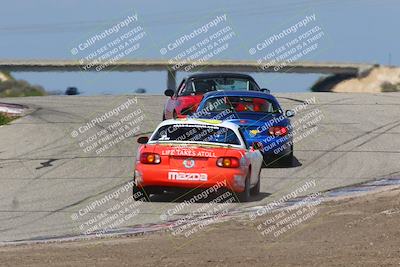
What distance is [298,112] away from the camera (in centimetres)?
3012

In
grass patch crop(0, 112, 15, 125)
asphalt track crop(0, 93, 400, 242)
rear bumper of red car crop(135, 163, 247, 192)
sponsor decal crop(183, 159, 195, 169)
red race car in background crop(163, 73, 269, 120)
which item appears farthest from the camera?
grass patch crop(0, 112, 15, 125)

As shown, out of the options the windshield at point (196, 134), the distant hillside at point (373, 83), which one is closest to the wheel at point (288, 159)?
the windshield at point (196, 134)

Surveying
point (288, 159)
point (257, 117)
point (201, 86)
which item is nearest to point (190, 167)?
point (257, 117)

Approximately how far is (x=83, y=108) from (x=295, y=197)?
15.1m

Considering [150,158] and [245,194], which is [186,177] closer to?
[150,158]

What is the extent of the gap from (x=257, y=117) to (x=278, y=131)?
0.44 meters

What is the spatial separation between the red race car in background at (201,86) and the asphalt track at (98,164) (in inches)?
43.4

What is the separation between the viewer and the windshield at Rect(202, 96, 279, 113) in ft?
64.5

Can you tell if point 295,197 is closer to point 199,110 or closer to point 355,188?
point 355,188

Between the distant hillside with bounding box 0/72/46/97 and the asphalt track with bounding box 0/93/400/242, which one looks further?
the distant hillside with bounding box 0/72/46/97

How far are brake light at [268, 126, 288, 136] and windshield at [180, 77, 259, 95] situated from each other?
4.62 m

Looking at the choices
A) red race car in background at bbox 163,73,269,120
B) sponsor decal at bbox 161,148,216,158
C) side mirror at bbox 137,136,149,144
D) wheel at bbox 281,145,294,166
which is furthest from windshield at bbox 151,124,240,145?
red race car in background at bbox 163,73,269,120

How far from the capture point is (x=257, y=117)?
744 inches

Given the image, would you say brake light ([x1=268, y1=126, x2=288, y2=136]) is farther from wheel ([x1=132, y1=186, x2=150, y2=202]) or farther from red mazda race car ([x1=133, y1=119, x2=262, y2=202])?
wheel ([x1=132, y1=186, x2=150, y2=202])
